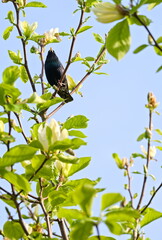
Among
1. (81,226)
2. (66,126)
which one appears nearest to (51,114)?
(66,126)

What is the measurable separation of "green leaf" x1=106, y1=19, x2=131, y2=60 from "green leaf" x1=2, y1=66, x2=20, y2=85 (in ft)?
1.58

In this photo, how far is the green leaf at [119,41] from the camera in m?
1.10

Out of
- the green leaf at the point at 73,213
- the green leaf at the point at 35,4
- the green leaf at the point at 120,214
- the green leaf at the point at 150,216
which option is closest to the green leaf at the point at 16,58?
the green leaf at the point at 35,4

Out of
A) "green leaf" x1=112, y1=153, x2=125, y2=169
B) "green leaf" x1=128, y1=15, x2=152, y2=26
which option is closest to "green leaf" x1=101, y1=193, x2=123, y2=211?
"green leaf" x1=128, y1=15, x2=152, y2=26

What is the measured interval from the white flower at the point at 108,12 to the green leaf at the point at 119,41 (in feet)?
0.17

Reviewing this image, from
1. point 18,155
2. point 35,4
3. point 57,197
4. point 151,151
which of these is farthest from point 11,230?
point 35,4

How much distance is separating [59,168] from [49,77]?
3091mm

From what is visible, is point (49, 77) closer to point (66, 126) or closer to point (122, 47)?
point (66, 126)

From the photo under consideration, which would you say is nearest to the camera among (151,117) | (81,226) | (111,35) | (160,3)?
(81,226)

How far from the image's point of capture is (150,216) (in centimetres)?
177

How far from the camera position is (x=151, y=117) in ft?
6.63

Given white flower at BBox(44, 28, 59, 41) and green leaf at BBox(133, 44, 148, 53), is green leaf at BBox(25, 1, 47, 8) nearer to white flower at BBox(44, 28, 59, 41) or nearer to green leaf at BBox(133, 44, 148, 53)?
white flower at BBox(44, 28, 59, 41)

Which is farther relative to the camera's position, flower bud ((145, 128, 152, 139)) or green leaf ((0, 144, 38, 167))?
flower bud ((145, 128, 152, 139))

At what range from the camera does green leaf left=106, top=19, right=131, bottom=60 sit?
1.10m
